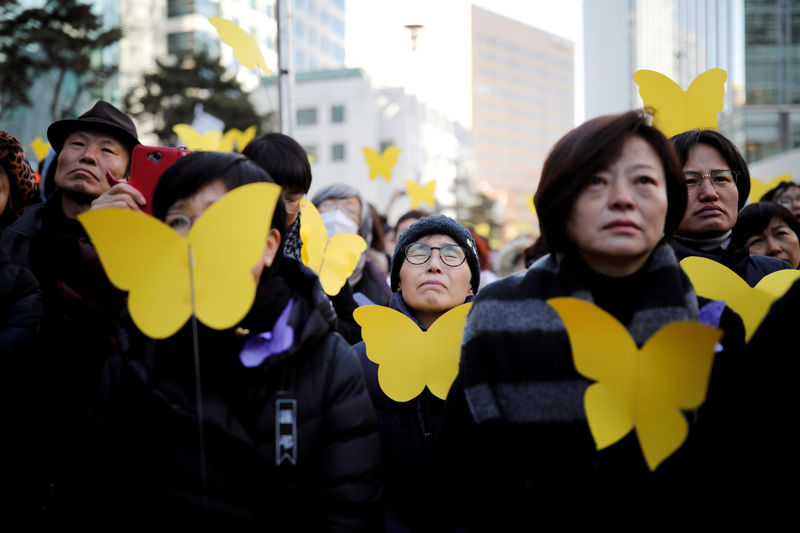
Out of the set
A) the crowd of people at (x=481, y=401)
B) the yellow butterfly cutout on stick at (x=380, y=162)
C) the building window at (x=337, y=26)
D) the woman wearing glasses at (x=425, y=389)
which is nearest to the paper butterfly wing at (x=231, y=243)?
the crowd of people at (x=481, y=401)

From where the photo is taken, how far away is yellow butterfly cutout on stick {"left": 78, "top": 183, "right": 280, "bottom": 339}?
4.99 feet

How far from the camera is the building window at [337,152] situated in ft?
161

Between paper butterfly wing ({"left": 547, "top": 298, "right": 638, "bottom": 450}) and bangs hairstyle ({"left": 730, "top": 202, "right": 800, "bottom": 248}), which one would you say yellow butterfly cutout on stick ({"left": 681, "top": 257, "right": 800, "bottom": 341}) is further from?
bangs hairstyle ({"left": 730, "top": 202, "right": 800, "bottom": 248})

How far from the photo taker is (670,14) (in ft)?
125

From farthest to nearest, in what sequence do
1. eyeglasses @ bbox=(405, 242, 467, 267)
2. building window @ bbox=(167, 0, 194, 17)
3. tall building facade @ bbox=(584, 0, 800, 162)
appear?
building window @ bbox=(167, 0, 194, 17), tall building facade @ bbox=(584, 0, 800, 162), eyeglasses @ bbox=(405, 242, 467, 267)

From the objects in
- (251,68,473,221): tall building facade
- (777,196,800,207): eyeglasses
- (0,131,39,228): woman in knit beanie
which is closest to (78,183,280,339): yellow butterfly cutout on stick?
(0,131,39,228): woman in knit beanie

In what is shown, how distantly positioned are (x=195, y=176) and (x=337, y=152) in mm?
48320

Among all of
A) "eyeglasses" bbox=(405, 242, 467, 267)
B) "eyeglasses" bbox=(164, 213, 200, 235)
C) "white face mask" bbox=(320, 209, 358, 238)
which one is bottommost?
"eyeglasses" bbox=(405, 242, 467, 267)

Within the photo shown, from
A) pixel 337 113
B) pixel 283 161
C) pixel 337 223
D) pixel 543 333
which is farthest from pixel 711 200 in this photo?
pixel 337 113

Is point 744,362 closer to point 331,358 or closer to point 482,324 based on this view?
point 482,324

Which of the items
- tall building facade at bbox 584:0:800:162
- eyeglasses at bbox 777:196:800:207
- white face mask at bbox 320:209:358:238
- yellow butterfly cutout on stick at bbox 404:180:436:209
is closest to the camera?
white face mask at bbox 320:209:358:238

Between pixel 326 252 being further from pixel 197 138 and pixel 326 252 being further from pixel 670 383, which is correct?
pixel 197 138

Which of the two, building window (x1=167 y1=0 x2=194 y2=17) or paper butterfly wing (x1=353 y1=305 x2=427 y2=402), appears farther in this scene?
building window (x1=167 y1=0 x2=194 y2=17)

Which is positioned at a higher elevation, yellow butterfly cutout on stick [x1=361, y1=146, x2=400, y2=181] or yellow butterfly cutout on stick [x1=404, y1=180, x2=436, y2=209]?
yellow butterfly cutout on stick [x1=361, y1=146, x2=400, y2=181]
